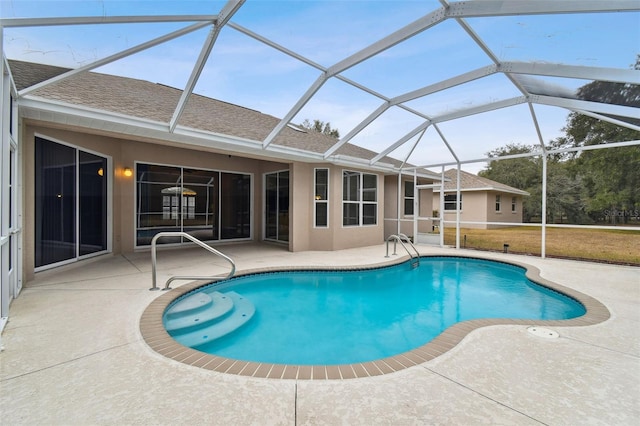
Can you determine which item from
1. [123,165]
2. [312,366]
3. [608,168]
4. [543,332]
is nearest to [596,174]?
[608,168]

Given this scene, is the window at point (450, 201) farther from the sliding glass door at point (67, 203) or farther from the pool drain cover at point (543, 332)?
the sliding glass door at point (67, 203)

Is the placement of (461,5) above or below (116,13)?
above

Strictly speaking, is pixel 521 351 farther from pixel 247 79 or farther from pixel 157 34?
pixel 247 79

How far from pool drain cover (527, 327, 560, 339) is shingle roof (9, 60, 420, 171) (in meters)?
7.09

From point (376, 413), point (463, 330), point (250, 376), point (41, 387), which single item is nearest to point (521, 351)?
point (463, 330)

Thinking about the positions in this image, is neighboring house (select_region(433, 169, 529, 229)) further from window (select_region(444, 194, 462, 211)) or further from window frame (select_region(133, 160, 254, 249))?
window frame (select_region(133, 160, 254, 249))

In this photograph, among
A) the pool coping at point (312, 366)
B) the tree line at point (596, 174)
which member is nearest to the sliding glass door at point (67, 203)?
the pool coping at point (312, 366)

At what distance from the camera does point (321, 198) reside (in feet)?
33.9

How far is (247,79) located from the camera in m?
6.48

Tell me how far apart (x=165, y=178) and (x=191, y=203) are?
1.30 m

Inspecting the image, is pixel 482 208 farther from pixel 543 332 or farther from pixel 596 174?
pixel 543 332

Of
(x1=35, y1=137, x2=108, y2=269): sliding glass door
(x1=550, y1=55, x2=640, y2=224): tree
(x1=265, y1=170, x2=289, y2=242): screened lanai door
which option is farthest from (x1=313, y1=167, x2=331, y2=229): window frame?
(x1=550, y1=55, x2=640, y2=224): tree

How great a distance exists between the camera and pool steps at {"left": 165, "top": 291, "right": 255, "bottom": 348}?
400cm

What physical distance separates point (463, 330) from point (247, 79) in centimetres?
630
